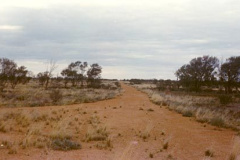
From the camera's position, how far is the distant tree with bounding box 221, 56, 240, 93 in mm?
62219

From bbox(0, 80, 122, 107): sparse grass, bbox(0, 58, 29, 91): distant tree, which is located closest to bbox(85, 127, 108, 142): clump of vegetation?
bbox(0, 80, 122, 107): sparse grass

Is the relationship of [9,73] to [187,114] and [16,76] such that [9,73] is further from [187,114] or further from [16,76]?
[187,114]

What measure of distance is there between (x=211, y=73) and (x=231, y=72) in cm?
489

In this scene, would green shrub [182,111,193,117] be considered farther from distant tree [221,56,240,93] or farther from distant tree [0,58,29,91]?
distant tree [221,56,240,93]

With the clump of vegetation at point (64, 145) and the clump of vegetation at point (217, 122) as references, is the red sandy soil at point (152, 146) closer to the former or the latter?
the clump of vegetation at point (64, 145)

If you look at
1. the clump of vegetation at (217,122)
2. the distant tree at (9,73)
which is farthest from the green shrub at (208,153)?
the distant tree at (9,73)

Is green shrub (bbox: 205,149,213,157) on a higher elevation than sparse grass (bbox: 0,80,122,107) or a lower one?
lower

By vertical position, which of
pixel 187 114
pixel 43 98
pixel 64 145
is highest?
pixel 43 98

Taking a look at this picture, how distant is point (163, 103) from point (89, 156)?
21.8 meters

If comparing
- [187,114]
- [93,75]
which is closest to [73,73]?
[93,75]

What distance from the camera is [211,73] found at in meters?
66.4

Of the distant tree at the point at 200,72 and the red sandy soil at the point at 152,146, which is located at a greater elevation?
the distant tree at the point at 200,72

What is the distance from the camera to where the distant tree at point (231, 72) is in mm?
62219

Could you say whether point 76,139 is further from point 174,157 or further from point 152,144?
point 174,157
